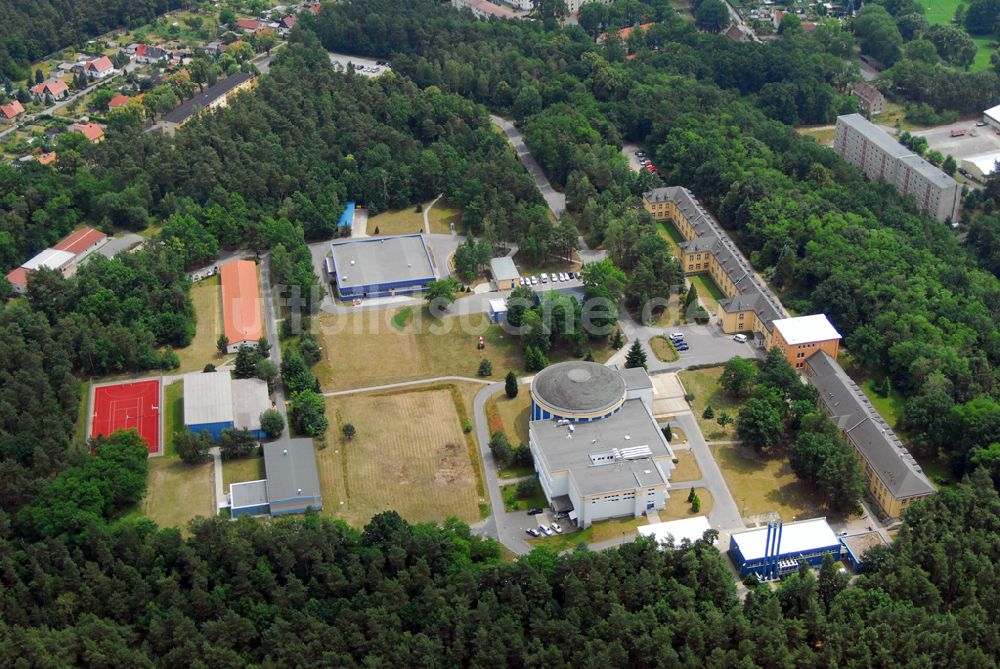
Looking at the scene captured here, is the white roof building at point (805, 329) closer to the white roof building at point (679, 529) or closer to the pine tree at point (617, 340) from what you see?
the pine tree at point (617, 340)

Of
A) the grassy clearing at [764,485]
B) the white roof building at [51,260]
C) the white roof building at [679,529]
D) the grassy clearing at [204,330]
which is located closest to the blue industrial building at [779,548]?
the white roof building at [679,529]

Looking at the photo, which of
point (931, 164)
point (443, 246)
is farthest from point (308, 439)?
point (931, 164)

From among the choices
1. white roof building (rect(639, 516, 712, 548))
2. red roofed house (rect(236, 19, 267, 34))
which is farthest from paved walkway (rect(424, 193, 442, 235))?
red roofed house (rect(236, 19, 267, 34))

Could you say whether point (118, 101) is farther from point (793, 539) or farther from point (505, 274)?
point (793, 539)

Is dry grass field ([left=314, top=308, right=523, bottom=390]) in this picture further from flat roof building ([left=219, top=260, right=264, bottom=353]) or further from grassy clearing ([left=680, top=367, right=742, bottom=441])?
grassy clearing ([left=680, top=367, right=742, bottom=441])

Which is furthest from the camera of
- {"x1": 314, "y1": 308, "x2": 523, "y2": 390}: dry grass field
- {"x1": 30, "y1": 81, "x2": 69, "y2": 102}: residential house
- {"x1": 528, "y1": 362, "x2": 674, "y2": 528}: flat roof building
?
{"x1": 30, "y1": 81, "x2": 69, "y2": 102}: residential house

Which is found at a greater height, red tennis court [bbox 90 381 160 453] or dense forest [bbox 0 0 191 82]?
dense forest [bbox 0 0 191 82]

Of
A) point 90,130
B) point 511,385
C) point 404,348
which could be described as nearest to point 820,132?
point 511,385
